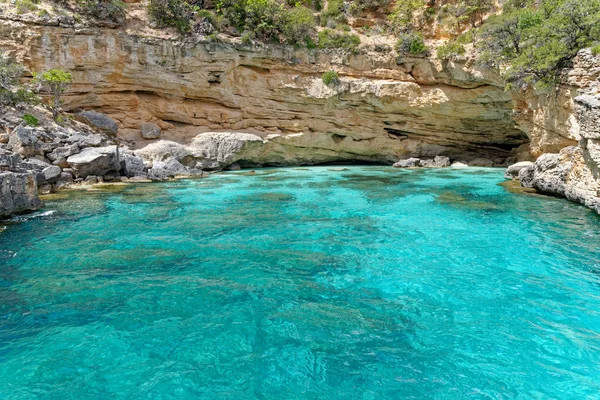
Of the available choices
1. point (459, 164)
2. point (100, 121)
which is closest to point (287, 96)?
point (100, 121)

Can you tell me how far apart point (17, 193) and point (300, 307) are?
897 cm

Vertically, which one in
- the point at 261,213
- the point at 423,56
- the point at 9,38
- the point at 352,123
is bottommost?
the point at 261,213

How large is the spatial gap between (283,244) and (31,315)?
4217 millimetres

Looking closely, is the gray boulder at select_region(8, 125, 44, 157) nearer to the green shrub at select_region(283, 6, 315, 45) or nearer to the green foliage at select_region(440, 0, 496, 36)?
the green shrub at select_region(283, 6, 315, 45)

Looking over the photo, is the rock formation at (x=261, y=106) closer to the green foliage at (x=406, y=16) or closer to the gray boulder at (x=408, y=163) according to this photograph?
the gray boulder at (x=408, y=163)

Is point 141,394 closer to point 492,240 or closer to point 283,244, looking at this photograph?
point 283,244

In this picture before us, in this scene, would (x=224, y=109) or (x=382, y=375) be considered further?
(x=224, y=109)

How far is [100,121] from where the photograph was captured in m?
20.3

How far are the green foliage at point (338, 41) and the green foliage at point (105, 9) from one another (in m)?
12.0

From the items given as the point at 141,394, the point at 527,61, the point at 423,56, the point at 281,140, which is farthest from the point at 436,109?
the point at 141,394

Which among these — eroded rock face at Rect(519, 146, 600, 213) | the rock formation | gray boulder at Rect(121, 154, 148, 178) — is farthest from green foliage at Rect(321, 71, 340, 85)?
eroded rock face at Rect(519, 146, 600, 213)

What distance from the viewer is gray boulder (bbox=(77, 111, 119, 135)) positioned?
787 inches

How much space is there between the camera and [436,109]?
74.8 ft

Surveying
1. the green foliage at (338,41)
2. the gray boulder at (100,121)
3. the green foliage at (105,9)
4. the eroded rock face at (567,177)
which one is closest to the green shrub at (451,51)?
the green foliage at (338,41)
